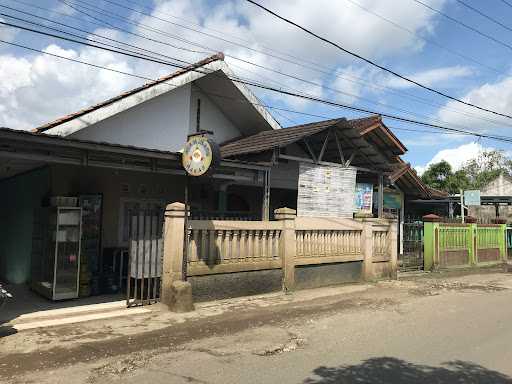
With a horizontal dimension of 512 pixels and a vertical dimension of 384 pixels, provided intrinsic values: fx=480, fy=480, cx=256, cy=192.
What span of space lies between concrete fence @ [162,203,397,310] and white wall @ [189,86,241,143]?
4.75 metres

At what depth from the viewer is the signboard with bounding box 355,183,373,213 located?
14125 millimetres

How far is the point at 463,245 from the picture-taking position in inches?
659

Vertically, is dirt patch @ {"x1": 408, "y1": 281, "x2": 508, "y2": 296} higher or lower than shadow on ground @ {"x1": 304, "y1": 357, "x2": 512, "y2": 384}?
higher

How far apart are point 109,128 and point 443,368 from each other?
9711 millimetres

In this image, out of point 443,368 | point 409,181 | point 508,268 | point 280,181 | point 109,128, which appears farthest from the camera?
point 409,181

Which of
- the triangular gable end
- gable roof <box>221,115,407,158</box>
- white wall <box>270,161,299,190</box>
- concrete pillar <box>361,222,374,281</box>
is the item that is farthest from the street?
the triangular gable end

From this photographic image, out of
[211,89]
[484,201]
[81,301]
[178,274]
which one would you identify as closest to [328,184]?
[211,89]

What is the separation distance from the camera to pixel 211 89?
554 inches

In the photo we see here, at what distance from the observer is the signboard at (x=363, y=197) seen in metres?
14.1

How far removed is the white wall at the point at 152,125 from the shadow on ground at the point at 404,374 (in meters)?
8.86

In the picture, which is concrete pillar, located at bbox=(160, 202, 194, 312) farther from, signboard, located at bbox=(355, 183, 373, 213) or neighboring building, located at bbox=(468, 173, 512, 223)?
neighboring building, located at bbox=(468, 173, 512, 223)

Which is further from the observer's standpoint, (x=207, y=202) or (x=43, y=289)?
(x=207, y=202)

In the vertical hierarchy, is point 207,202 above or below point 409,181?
below

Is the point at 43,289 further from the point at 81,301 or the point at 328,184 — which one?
the point at 328,184
